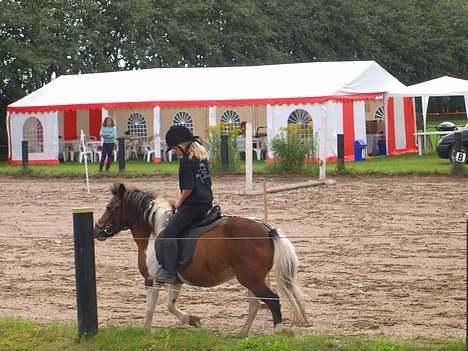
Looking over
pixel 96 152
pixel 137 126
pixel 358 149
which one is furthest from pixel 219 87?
pixel 358 149

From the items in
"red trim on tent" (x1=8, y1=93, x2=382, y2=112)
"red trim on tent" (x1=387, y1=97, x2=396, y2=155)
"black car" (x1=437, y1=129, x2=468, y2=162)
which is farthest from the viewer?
"red trim on tent" (x1=387, y1=97, x2=396, y2=155)

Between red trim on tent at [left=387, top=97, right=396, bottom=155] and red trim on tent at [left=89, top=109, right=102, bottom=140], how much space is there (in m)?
11.1

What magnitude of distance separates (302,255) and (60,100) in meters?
24.0

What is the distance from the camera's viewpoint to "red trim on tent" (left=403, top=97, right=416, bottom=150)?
36.1 meters

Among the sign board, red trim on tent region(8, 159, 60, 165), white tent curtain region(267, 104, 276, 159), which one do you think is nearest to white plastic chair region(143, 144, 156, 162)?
red trim on tent region(8, 159, 60, 165)

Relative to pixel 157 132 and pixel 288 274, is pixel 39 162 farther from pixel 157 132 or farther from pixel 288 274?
pixel 288 274

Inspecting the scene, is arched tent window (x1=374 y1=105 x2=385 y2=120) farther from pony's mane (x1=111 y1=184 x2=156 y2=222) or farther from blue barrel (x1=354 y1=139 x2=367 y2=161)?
pony's mane (x1=111 y1=184 x2=156 y2=222)

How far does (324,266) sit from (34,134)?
25879 millimetres

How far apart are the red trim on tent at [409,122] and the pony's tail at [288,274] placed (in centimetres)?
2802

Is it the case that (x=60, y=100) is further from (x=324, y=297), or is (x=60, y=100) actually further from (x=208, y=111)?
(x=324, y=297)

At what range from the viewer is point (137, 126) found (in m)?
37.5

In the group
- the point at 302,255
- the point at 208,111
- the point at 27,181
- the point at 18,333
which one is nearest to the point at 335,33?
the point at 208,111

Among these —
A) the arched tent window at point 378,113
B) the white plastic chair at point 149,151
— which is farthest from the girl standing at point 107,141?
the arched tent window at point 378,113

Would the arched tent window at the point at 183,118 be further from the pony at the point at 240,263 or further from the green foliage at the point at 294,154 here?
the pony at the point at 240,263
